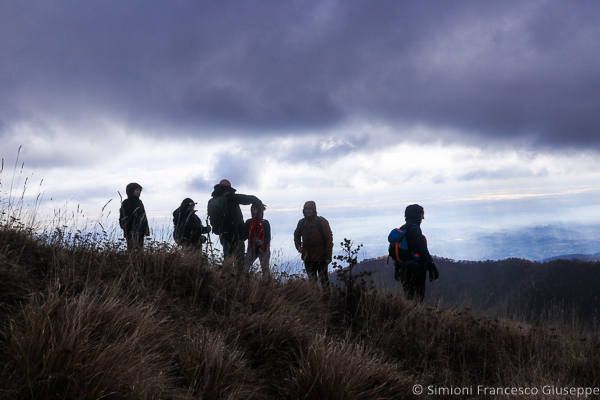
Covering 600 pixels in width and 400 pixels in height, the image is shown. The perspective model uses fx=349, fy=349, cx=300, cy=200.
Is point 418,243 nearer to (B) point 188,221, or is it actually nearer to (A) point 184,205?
(B) point 188,221

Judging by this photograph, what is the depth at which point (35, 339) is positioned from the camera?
86.7 inches

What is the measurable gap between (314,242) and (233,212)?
1755mm

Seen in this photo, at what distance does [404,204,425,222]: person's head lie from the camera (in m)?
6.42

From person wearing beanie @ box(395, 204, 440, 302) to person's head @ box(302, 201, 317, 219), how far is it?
185cm

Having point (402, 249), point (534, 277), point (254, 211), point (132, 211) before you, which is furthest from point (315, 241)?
point (534, 277)

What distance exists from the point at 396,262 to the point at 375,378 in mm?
3827

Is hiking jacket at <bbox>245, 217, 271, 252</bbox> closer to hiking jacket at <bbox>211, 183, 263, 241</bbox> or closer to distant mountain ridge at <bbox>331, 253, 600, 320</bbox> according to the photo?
hiking jacket at <bbox>211, 183, 263, 241</bbox>

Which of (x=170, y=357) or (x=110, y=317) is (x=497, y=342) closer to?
(x=170, y=357)

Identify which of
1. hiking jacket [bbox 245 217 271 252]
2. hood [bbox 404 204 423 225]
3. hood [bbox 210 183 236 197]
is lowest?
hiking jacket [bbox 245 217 271 252]

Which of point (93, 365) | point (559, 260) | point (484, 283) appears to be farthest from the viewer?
point (484, 283)

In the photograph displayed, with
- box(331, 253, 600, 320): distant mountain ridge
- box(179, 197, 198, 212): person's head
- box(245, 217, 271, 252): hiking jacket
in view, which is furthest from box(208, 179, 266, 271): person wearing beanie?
box(331, 253, 600, 320): distant mountain ridge

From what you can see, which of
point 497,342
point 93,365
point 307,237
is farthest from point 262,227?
point 93,365

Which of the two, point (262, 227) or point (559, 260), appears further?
point (559, 260)

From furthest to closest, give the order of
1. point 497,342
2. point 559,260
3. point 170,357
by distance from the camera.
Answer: point 559,260 < point 497,342 < point 170,357
